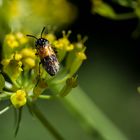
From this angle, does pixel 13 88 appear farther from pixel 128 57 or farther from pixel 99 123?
pixel 128 57

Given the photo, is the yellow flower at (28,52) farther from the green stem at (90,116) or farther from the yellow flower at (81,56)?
the green stem at (90,116)

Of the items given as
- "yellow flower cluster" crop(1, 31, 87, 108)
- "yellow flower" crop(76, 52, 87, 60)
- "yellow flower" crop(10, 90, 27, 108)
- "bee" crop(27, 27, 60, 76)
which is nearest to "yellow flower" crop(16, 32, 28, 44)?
"yellow flower cluster" crop(1, 31, 87, 108)

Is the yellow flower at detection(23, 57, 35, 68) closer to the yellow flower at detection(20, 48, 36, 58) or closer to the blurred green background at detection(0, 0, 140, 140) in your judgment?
the yellow flower at detection(20, 48, 36, 58)

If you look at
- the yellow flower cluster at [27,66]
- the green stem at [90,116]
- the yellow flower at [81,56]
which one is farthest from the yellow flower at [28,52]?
the green stem at [90,116]

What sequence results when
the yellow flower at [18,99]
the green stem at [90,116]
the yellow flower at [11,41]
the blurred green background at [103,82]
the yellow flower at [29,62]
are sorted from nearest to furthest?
the yellow flower at [18,99], the yellow flower at [29,62], the yellow flower at [11,41], the green stem at [90,116], the blurred green background at [103,82]

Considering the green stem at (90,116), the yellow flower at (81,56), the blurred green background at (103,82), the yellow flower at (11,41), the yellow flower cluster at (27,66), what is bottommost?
the blurred green background at (103,82)

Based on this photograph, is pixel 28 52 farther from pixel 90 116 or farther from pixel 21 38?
pixel 90 116

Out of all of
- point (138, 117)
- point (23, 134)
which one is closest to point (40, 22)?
point (23, 134)

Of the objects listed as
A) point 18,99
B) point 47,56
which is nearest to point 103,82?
point 47,56
